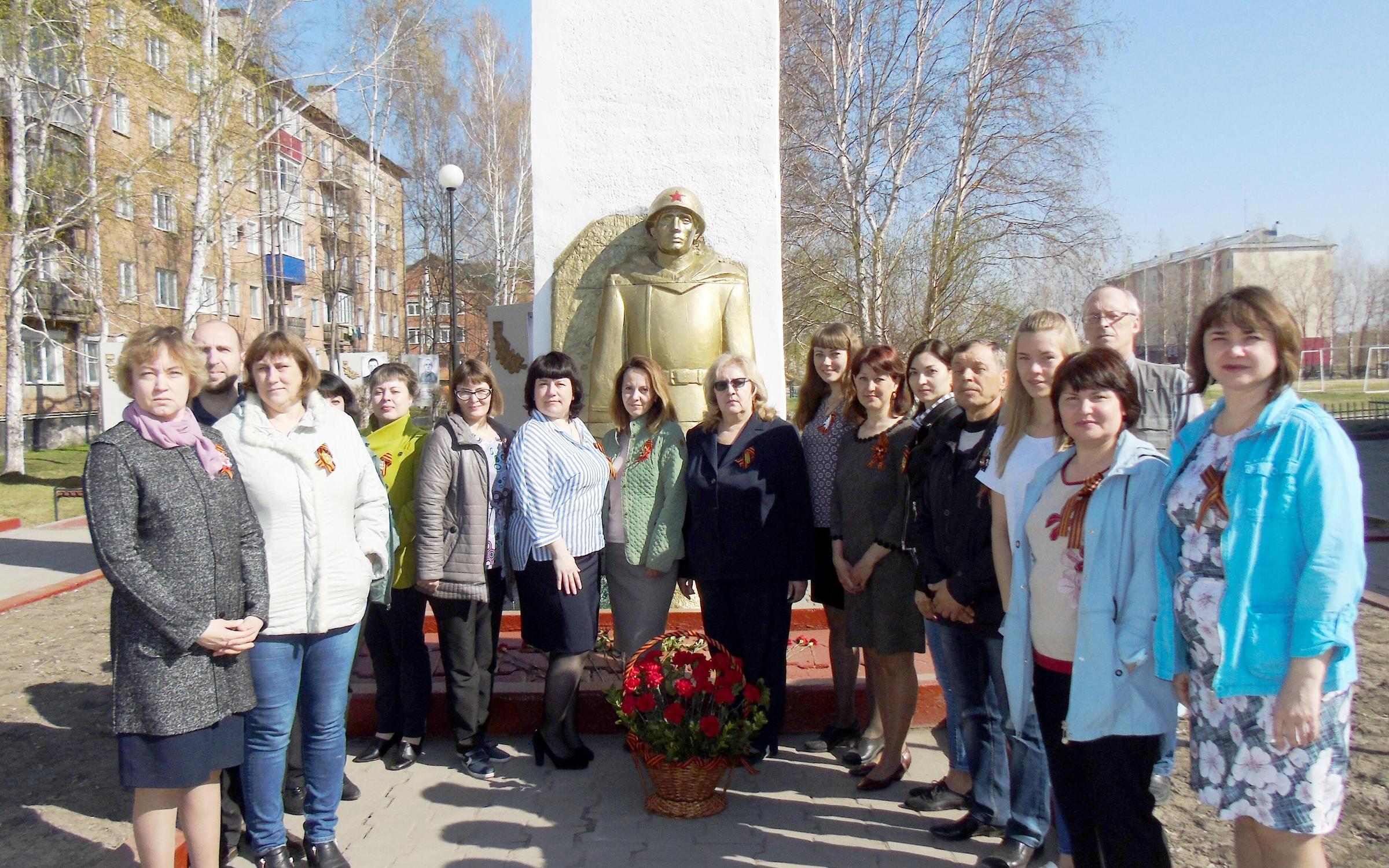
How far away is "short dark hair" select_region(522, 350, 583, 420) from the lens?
3.63 metres

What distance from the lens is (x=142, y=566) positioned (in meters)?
2.40

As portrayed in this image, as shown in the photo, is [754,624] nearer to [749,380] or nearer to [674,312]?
[749,380]

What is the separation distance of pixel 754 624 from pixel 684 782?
2.13 feet

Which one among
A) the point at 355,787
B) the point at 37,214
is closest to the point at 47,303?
the point at 37,214

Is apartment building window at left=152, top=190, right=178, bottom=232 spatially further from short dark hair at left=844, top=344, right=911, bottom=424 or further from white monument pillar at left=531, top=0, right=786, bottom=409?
short dark hair at left=844, top=344, right=911, bottom=424

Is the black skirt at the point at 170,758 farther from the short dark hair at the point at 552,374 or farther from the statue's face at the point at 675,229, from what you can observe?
the statue's face at the point at 675,229

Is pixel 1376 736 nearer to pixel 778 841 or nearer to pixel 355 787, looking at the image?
pixel 778 841

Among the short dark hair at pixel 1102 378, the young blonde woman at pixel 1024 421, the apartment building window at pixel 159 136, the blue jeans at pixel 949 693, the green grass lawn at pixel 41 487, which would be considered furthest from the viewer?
the apartment building window at pixel 159 136

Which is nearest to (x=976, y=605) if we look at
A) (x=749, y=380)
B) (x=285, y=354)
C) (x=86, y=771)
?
(x=749, y=380)

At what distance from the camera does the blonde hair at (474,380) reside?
381 cm

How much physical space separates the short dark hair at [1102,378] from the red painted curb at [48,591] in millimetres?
6528

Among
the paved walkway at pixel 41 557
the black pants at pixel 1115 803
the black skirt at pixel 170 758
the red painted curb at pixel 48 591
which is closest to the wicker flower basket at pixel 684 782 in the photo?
the black pants at pixel 1115 803

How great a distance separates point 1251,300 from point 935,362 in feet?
4.54

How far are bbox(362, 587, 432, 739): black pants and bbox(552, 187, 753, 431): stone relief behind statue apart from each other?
1585 mm
